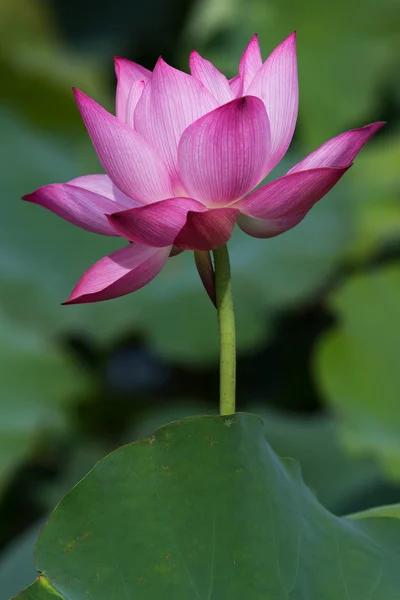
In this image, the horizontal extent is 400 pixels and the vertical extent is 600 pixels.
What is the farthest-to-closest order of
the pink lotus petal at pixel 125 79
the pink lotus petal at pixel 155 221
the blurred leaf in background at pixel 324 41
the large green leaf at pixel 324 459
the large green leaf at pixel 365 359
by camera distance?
the blurred leaf in background at pixel 324 41, the large green leaf at pixel 365 359, the large green leaf at pixel 324 459, the pink lotus petal at pixel 125 79, the pink lotus petal at pixel 155 221

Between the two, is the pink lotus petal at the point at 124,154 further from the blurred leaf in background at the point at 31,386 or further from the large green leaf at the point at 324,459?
the blurred leaf in background at the point at 31,386

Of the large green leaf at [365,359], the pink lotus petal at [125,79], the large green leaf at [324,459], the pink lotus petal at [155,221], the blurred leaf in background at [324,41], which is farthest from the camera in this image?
the blurred leaf in background at [324,41]

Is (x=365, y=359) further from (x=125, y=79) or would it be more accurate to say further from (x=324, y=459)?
(x=125, y=79)

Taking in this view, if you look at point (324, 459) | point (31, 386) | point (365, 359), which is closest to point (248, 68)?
point (324, 459)

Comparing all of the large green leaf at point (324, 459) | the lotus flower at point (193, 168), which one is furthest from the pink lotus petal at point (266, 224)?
the large green leaf at point (324, 459)

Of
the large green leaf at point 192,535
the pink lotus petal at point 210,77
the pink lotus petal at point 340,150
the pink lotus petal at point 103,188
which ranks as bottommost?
the large green leaf at point 192,535

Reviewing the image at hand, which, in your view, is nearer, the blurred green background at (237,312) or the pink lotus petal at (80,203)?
the pink lotus petal at (80,203)

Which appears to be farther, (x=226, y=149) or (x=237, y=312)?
(x=237, y=312)

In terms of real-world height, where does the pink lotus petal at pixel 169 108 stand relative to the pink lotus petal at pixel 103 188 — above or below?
above
